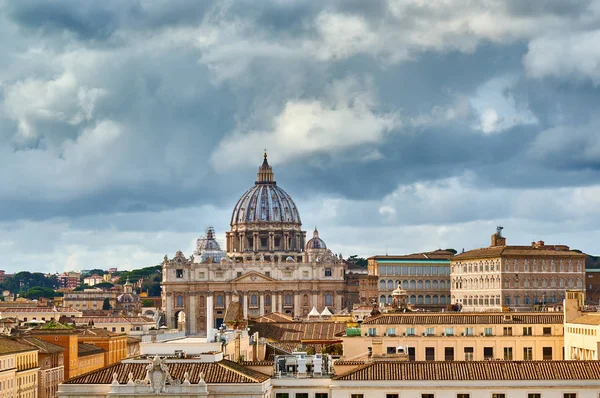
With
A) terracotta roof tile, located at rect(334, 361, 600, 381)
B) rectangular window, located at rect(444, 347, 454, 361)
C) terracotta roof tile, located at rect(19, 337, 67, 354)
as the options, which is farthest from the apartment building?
terracotta roof tile, located at rect(334, 361, 600, 381)

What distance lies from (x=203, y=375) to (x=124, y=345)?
87.0 meters

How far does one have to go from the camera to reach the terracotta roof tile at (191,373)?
62656mm

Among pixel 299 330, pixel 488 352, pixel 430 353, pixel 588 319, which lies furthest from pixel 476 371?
pixel 299 330

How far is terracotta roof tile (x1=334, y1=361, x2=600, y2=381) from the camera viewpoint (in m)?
63.5

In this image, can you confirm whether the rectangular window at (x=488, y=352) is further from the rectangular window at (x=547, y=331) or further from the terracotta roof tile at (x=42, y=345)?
the terracotta roof tile at (x=42, y=345)

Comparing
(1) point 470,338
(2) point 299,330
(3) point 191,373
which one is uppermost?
(2) point 299,330

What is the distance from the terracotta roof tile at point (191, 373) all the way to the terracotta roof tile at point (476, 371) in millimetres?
3416

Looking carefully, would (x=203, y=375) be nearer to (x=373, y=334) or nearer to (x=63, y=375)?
(x=373, y=334)

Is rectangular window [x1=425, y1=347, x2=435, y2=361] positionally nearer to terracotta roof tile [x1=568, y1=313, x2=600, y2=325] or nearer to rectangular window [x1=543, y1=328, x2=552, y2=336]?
rectangular window [x1=543, y1=328, x2=552, y2=336]

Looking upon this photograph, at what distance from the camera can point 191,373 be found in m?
63.6

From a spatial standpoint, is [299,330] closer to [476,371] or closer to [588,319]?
[588,319]

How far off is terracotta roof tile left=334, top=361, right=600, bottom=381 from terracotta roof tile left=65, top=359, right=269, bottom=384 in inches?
135

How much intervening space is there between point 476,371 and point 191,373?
10.1m

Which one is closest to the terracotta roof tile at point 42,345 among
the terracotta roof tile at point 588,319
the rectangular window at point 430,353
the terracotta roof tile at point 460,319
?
the terracotta roof tile at point 460,319
